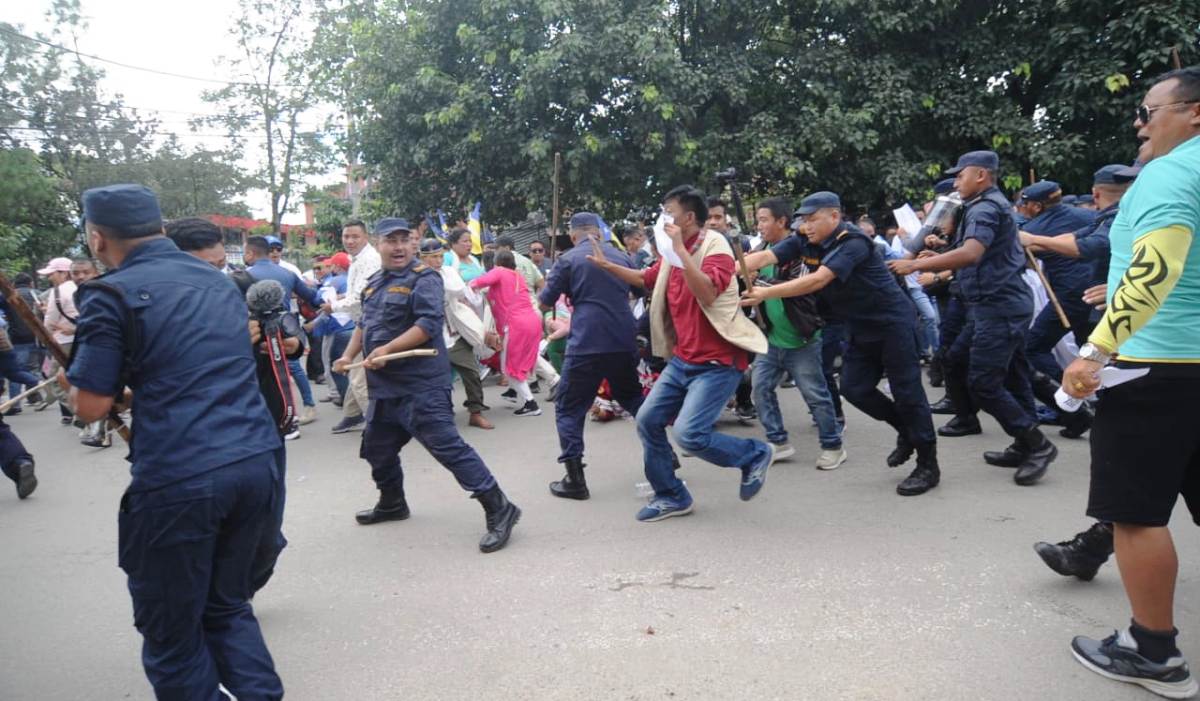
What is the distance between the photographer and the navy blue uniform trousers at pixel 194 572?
224cm

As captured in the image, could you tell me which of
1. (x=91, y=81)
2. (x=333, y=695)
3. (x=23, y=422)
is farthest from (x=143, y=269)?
(x=91, y=81)

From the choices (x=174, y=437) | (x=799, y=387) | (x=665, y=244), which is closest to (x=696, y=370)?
(x=665, y=244)

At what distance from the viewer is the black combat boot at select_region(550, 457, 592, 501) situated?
16.3 ft

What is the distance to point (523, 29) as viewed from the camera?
37.3 ft

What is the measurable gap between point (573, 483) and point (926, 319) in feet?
17.1

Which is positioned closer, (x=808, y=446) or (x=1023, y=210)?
(x=808, y=446)

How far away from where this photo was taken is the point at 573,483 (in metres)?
4.99

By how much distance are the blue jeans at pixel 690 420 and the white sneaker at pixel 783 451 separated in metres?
1.21

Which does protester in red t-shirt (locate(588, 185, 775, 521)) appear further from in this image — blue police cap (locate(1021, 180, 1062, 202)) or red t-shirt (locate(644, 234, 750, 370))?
blue police cap (locate(1021, 180, 1062, 202))

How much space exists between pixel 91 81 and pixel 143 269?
26.5 m

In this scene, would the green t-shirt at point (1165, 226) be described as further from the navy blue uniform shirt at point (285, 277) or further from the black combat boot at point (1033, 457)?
the navy blue uniform shirt at point (285, 277)

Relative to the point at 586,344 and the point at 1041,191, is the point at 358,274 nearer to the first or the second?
the point at 586,344

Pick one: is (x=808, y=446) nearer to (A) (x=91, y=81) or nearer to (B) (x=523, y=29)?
(B) (x=523, y=29)

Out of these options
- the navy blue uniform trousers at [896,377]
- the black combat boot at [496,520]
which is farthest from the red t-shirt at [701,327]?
the black combat boot at [496,520]
